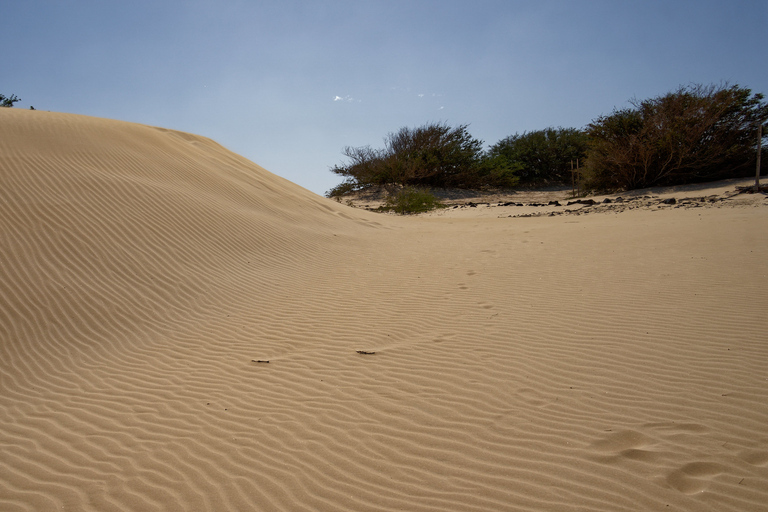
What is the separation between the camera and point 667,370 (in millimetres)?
3539

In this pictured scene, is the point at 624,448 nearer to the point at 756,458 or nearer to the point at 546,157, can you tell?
the point at 756,458

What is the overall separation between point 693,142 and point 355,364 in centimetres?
1882

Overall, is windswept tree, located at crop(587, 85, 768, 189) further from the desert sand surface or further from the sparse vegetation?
the desert sand surface

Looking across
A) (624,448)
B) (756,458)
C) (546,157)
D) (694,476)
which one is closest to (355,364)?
(624,448)

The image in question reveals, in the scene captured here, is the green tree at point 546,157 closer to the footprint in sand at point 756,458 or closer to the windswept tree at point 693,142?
the windswept tree at point 693,142

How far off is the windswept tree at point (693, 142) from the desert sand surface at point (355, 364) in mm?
9396

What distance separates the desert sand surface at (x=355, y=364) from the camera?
249cm

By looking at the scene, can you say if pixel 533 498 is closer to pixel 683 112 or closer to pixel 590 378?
pixel 590 378

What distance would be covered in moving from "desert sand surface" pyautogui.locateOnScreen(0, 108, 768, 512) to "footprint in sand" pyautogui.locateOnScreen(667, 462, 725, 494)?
2 centimetres

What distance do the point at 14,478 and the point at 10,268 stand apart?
423cm

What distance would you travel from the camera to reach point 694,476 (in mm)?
2359

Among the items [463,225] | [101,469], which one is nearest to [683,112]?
[463,225]

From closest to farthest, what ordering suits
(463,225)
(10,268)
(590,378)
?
(590,378)
(10,268)
(463,225)

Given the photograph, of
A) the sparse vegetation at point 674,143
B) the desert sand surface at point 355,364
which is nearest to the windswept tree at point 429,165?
the sparse vegetation at point 674,143
